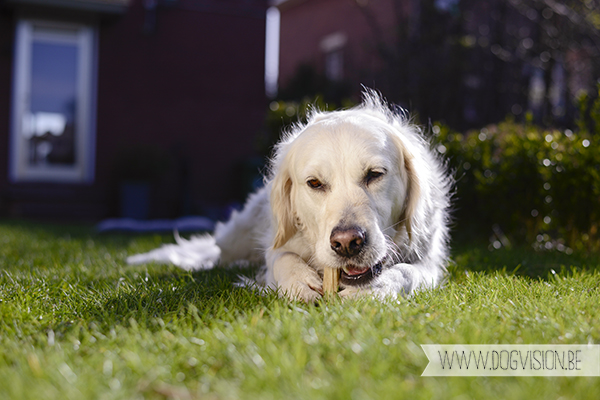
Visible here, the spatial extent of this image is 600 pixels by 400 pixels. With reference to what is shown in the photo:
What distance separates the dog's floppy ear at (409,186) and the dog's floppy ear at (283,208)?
654mm

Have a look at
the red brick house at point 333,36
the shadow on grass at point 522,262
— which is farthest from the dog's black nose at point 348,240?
the red brick house at point 333,36

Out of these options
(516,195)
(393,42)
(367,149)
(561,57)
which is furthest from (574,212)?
(393,42)

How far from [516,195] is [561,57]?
20.2 feet

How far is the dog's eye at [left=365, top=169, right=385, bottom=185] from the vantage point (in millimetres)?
2670

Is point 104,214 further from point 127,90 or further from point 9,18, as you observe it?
point 9,18

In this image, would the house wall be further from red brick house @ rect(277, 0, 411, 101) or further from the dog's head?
the dog's head

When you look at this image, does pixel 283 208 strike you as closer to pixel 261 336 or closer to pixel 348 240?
pixel 348 240

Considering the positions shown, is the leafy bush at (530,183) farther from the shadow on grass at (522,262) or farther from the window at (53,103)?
the window at (53,103)

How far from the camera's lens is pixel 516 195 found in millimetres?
4699

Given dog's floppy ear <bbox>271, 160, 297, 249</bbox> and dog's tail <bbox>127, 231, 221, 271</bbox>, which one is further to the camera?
dog's tail <bbox>127, 231, 221, 271</bbox>

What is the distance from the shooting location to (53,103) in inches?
441

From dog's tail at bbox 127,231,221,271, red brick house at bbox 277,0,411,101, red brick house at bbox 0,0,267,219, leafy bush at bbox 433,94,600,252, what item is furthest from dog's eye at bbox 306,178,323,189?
red brick house at bbox 277,0,411,101

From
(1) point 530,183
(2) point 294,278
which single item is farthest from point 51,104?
(2) point 294,278

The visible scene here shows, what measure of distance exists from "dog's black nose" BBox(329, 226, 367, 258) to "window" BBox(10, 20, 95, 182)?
33.4 ft
